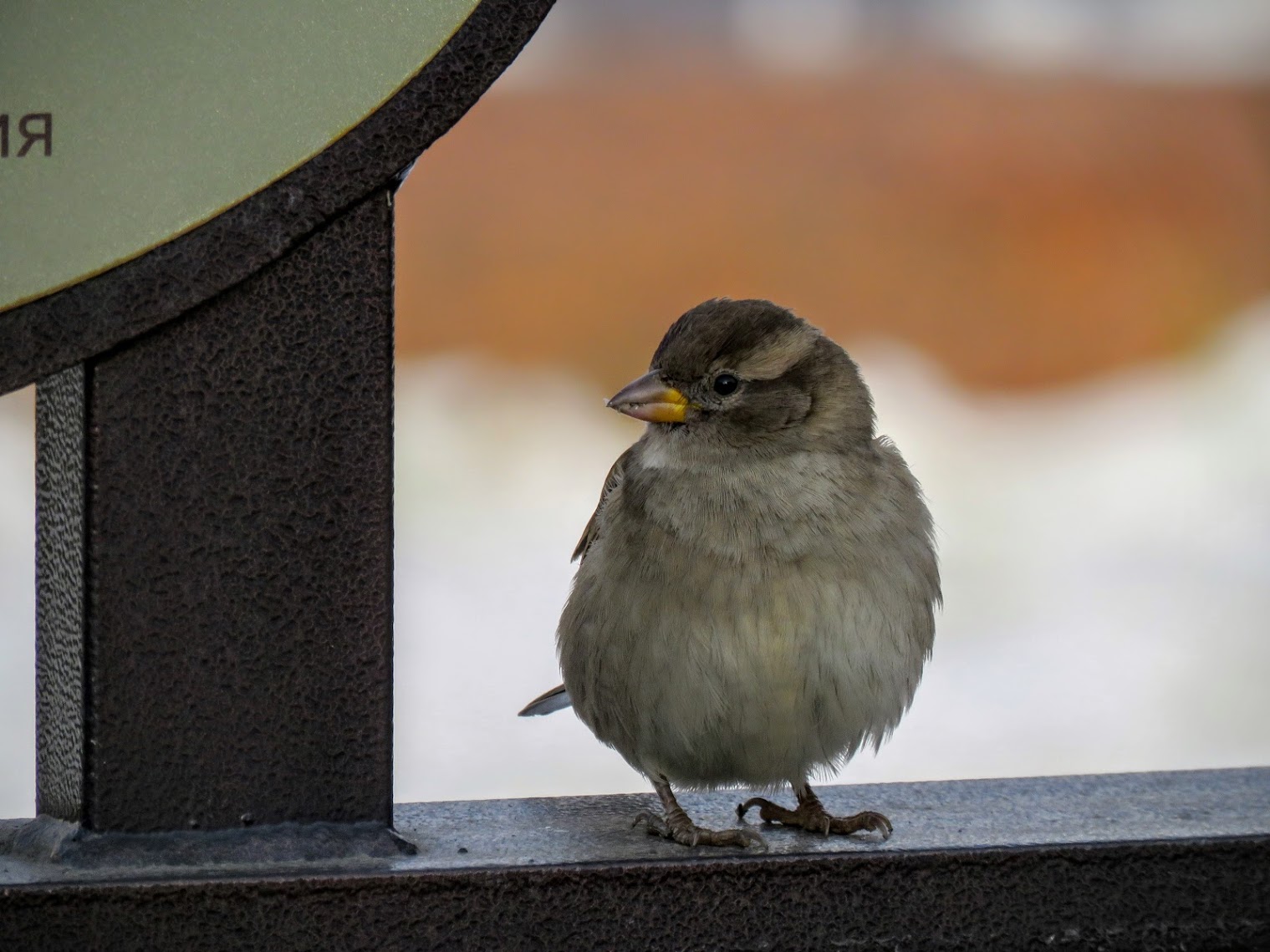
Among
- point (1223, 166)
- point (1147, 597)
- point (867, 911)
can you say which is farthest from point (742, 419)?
point (1147, 597)

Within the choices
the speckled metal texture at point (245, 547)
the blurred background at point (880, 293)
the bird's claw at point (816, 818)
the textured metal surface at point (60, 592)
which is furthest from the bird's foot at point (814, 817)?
the blurred background at point (880, 293)

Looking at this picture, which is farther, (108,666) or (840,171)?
(840,171)

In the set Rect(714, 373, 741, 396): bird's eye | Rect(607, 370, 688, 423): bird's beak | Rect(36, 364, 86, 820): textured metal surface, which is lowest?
Rect(36, 364, 86, 820): textured metal surface

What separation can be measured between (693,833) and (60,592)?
636 millimetres

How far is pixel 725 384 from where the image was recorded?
2018mm

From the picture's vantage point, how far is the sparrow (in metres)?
1.89

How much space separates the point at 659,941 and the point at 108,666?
0.53m

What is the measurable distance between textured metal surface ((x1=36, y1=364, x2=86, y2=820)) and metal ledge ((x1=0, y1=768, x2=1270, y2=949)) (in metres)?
0.08

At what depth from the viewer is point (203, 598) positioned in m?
1.57

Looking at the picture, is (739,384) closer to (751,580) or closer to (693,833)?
(751,580)

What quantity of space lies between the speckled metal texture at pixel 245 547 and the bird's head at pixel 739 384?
46cm

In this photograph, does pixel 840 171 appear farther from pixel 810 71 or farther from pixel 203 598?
pixel 203 598

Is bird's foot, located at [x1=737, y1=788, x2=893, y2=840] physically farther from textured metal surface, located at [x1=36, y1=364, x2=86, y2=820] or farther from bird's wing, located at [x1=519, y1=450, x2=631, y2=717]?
textured metal surface, located at [x1=36, y1=364, x2=86, y2=820]

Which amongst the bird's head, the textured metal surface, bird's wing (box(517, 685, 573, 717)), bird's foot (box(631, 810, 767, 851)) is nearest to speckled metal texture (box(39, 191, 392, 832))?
the textured metal surface
